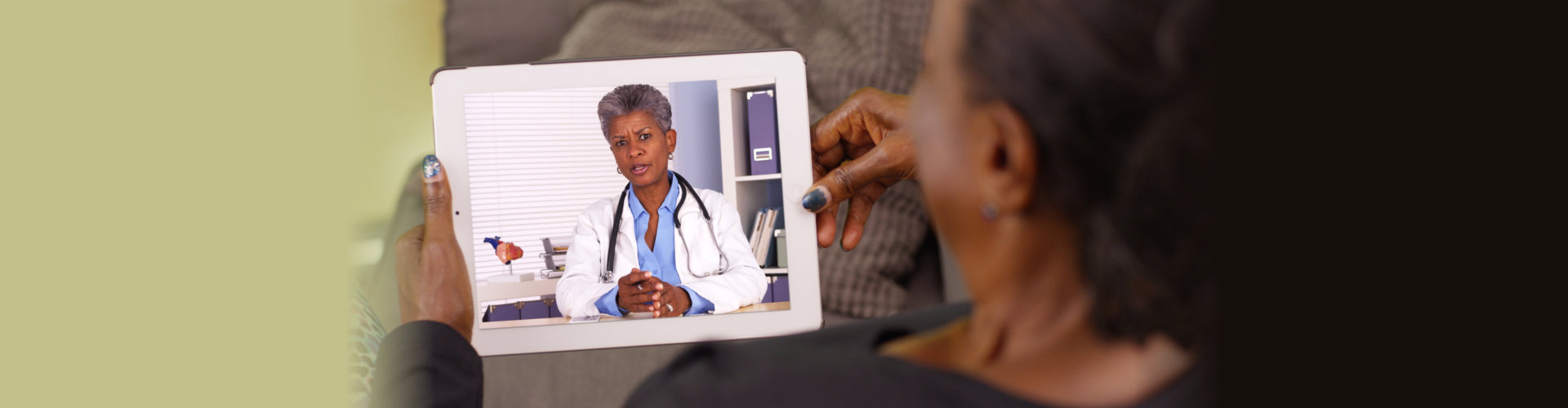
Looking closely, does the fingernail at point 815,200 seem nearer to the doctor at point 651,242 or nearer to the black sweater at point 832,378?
the doctor at point 651,242

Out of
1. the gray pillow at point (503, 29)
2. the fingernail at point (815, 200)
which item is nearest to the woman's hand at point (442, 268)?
the fingernail at point (815, 200)

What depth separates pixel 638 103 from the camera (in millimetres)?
517

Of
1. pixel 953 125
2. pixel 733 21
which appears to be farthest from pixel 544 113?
pixel 953 125

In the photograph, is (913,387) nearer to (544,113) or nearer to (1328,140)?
(1328,140)

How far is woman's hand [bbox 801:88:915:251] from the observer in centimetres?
57

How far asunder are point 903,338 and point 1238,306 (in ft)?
0.34

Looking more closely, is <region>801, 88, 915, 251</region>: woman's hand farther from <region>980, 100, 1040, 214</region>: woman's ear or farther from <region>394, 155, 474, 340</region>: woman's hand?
<region>980, 100, 1040, 214</region>: woman's ear

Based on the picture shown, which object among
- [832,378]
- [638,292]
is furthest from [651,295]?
[832,378]

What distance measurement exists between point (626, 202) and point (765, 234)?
0.29ft

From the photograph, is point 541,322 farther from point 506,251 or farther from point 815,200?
point 815,200

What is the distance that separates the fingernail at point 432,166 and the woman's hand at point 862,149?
0.80 ft

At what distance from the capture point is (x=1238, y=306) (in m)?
0.17

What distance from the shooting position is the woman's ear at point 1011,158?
0.55 ft

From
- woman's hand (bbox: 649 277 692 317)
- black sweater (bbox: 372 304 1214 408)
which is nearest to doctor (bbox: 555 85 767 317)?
woman's hand (bbox: 649 277 692 317)
